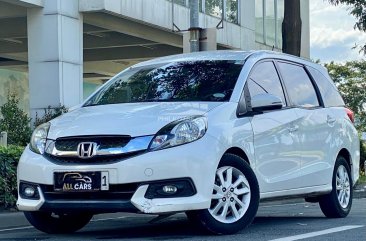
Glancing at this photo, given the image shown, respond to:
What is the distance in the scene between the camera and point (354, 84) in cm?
5344

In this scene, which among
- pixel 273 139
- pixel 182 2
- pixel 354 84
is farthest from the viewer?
pixel 354 84

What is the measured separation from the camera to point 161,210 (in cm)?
666

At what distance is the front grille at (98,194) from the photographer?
668 centimetres

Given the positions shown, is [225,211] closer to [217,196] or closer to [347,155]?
[217,196]

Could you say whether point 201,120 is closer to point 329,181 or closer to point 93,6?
point 329,181

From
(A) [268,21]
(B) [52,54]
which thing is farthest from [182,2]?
(A) [268,21]

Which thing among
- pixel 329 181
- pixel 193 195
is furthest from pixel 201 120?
pixel 329 181

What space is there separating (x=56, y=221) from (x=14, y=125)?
7.70 metres

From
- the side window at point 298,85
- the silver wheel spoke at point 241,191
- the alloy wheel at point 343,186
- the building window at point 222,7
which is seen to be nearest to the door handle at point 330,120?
the side window at point 298,85

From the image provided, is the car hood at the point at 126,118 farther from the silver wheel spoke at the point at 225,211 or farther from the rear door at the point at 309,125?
the rear door at the point at 309,125

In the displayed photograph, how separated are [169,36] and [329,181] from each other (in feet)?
49.0

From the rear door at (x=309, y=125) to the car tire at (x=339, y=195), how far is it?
30 cm

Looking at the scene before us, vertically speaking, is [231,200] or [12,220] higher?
[231,200]

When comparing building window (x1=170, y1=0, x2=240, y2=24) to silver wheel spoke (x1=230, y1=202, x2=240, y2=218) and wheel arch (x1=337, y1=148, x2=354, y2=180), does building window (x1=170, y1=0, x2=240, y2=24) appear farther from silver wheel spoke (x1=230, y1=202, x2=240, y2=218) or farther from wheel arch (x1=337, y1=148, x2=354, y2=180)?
silver wheel spoke (x1=230, y1=202, x2=240, y2=218)
